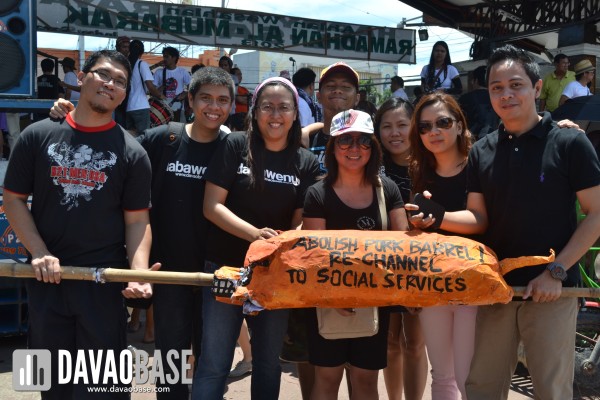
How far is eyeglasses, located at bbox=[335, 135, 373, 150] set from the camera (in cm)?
326

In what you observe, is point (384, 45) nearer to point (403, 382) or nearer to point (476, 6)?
point (476, 6)

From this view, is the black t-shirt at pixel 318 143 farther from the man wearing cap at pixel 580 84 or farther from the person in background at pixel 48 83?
the man wearing cap at pixel 580 84

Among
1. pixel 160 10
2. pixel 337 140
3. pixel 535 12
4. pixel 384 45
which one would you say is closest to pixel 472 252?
pixel 337 140

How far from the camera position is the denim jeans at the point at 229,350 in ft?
10.7

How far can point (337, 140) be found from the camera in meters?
3.30

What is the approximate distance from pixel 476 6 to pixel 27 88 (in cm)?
1330

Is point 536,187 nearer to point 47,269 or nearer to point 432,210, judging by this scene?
point 432,210

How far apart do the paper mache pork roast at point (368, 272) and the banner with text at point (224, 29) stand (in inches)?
409

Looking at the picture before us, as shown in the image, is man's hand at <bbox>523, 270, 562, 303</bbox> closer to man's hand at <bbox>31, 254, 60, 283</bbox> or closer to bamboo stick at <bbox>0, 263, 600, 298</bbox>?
bamboo stick at <bbox>0, 263, 600, 298</bbox>

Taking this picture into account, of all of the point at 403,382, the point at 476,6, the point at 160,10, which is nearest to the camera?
the point at 403,382

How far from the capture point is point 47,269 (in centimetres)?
295

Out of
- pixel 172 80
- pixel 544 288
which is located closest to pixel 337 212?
pixel 544 288

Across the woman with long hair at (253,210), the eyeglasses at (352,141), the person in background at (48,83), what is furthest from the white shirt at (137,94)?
the eyeglasses at (352,141)

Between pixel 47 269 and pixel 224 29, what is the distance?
10752 millimetres
